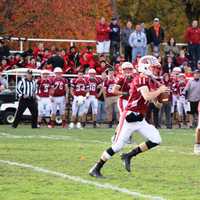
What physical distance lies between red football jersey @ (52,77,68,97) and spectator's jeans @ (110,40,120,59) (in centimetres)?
413

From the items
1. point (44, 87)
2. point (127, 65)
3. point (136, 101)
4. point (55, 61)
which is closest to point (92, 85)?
point (44, 87)

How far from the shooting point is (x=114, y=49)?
30.2 m

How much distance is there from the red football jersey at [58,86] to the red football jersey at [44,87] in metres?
0.18

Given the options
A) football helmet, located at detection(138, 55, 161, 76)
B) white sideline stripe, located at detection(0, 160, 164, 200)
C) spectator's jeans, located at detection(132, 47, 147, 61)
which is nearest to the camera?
white sideline stripe, located at detection(0, 160, 164, 200)

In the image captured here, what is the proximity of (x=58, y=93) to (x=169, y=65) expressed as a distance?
468 cm

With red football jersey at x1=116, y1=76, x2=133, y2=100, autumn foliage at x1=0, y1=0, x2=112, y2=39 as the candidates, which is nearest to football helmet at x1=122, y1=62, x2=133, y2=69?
red football jersey at x1=116, y1=76, x2=133, y2=100

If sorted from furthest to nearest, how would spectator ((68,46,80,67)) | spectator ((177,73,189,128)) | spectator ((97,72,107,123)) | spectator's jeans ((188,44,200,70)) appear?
spectator's jeans ((188,44,200,70)), spectator ((68,46,80,67)), spectator ((177,73,189,128)), spectator ((97,72,107,123))

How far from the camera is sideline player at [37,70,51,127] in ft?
86.1

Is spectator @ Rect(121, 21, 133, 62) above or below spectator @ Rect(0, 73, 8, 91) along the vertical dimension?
above

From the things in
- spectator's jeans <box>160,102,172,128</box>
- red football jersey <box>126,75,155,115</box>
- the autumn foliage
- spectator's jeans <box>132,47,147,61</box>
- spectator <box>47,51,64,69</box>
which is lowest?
spectator's jeans <box>160,102,172,128</box>

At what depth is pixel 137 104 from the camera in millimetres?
12672

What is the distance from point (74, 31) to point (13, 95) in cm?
1044

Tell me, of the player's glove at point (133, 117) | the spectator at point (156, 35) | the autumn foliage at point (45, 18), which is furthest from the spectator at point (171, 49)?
the player's glove at point (133, 117)

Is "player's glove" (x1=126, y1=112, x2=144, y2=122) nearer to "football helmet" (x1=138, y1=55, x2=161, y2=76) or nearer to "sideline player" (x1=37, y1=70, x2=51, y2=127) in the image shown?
"football helmet" (x1=138, y1=55, x2=161, y2=76)
